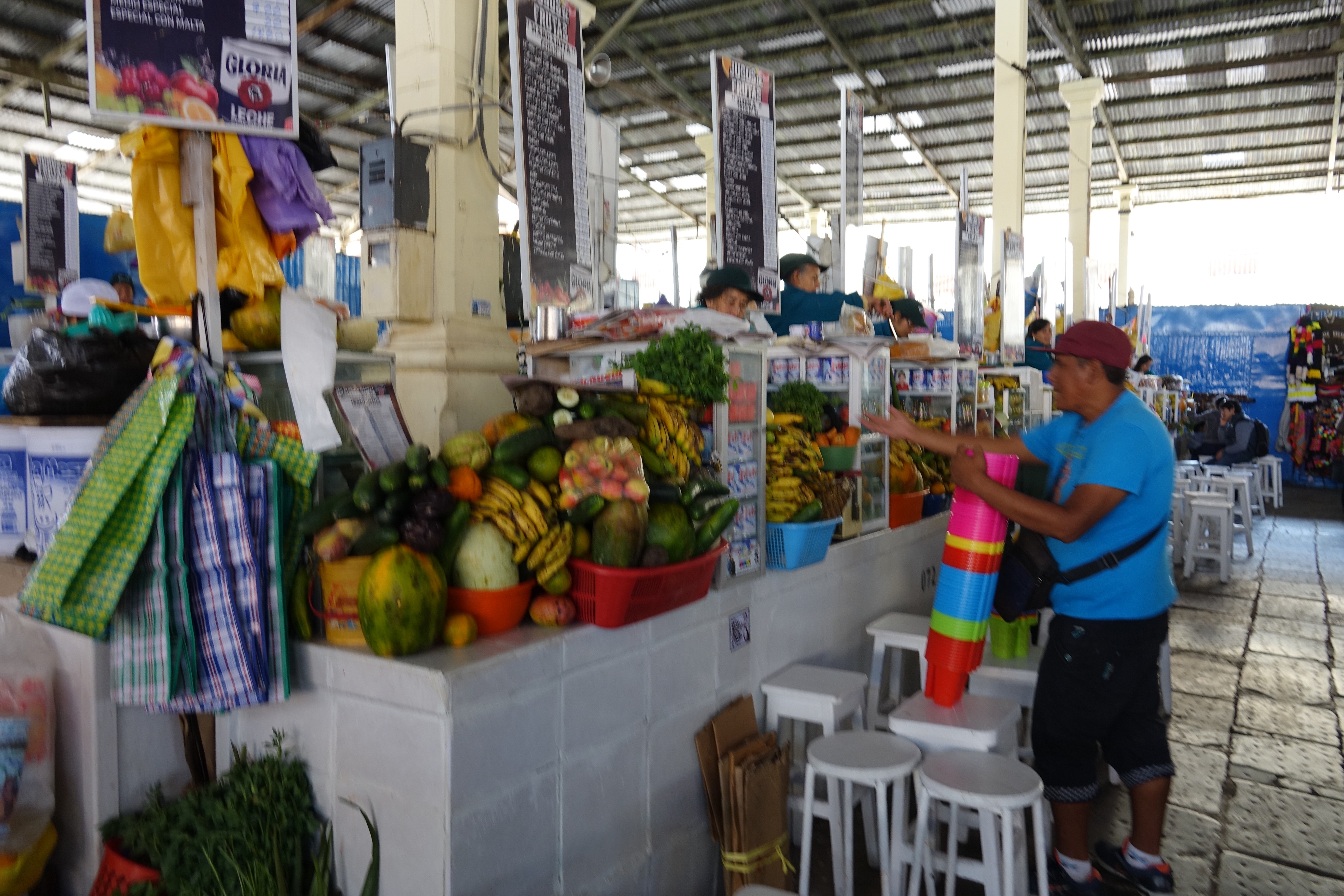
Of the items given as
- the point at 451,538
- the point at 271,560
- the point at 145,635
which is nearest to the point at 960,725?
the point at 451,538

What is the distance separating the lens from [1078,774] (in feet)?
9.20

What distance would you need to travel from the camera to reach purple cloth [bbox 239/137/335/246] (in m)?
2.41

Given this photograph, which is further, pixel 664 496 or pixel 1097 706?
pixel 1097 706

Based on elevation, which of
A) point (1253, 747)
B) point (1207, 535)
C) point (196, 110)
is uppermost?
point (196, 110)

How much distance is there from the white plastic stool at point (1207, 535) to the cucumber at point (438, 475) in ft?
24.9

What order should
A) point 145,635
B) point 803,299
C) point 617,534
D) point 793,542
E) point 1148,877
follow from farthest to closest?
1. point 803,299
2. point 793,542
3. point 1148,877
4. point 617,534
5. point 145,635

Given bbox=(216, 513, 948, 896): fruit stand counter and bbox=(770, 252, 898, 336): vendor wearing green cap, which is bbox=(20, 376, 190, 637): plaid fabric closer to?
bbox=(216, 513, 948, 896): fruit stand counter

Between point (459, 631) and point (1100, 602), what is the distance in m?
1.93

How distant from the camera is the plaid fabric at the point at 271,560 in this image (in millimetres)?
2180

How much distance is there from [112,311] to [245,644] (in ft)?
4.06

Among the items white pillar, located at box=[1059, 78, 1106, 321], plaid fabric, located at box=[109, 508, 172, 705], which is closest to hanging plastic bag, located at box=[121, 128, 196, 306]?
plaid fabric, located at box=[109, 508, 172, 705]

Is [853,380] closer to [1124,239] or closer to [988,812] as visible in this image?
[988,812]

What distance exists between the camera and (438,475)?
7.45 feet

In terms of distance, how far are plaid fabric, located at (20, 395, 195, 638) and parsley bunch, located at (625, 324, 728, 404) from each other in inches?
53.1
